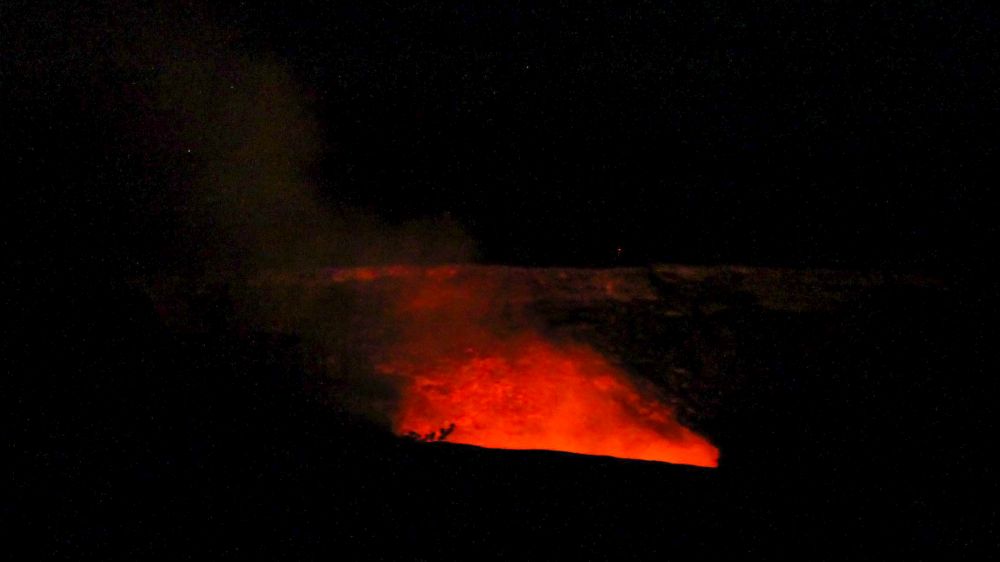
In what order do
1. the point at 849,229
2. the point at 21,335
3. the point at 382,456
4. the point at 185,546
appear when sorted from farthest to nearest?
1. the point at 849,229
2. the point at 21,335
3. the point at 382,456
4. the point at 185,546

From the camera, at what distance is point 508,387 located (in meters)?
2.89

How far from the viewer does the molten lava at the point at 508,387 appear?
269 cm

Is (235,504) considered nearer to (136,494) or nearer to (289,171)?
(136,494)

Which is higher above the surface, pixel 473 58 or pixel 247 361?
pixel 473 58

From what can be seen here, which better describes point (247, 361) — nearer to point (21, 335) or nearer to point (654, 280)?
point (21, 335)

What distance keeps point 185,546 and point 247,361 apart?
1618mm

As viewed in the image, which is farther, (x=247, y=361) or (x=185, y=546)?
→ (x=247, y=361)

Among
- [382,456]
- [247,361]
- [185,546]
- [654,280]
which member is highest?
[654,280]

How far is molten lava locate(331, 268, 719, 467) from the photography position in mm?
2688

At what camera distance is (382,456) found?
1.61 metres

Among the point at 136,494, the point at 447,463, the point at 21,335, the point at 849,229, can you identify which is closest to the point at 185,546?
the point at 136,494

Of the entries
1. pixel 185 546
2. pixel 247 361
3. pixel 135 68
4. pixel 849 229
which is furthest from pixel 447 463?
pixel 135 68

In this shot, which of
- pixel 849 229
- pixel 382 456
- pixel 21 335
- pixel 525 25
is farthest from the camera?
pixel 849 229

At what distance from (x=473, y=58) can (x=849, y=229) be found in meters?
2.44
